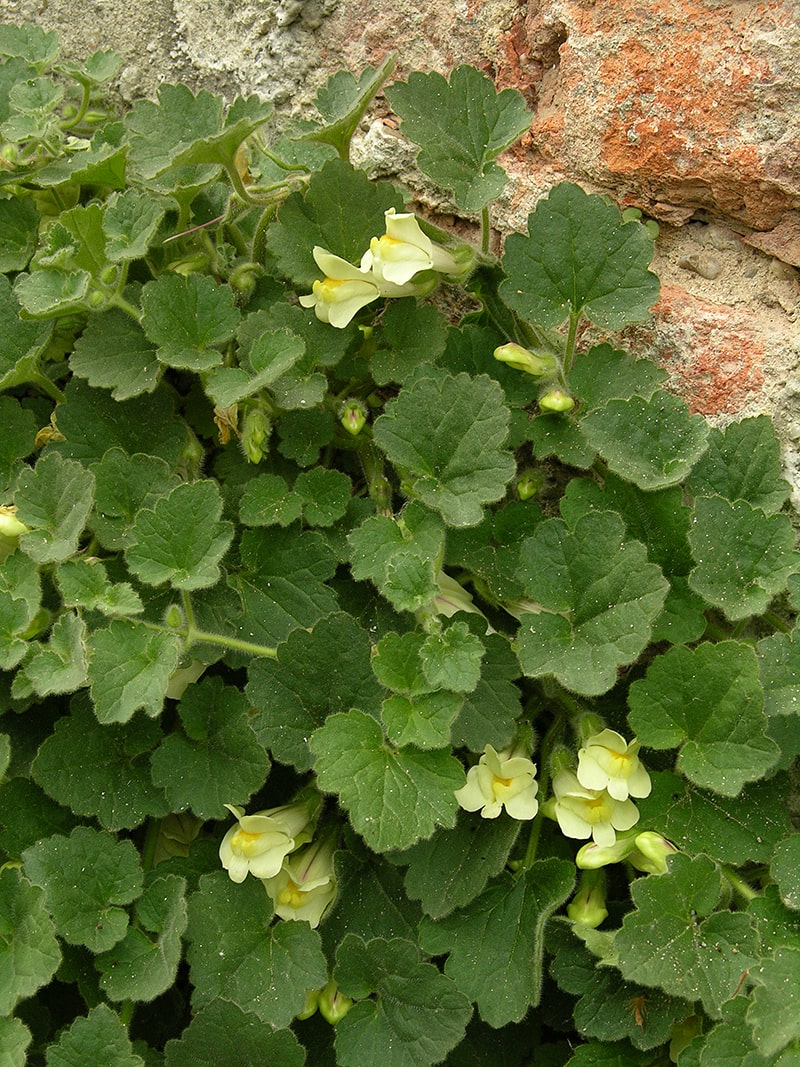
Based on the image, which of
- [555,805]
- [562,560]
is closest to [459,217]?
[562,560]

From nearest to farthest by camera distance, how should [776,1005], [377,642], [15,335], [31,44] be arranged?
[776,1005] < [377,642] < [15,335] < [31,44]

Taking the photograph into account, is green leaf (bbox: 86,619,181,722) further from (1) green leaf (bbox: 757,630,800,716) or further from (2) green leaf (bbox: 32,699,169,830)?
(1) green leaf (bbox: 757,630,800,716)

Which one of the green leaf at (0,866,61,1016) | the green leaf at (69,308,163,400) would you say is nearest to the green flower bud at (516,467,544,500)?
the green leaf at (69,308,163,400)

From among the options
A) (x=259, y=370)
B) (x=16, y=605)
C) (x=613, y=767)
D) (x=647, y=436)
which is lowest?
(x=613, y=767)

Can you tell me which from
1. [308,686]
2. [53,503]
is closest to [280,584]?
[308,686]

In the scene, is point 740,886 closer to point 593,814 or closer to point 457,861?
Answer: point 593,814

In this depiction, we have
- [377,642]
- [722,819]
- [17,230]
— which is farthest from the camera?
[17,230]
